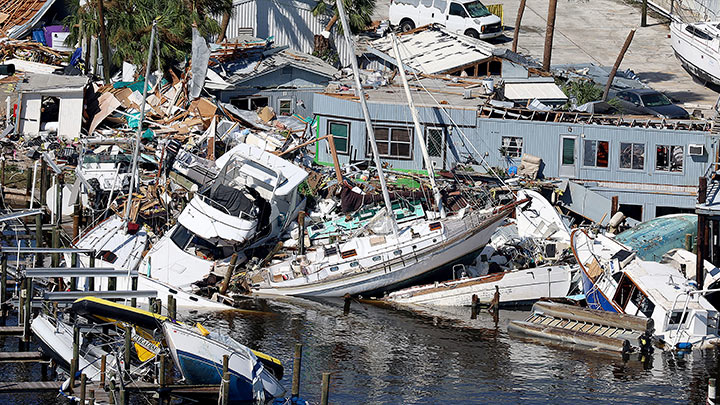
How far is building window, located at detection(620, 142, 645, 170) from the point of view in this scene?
4459cm

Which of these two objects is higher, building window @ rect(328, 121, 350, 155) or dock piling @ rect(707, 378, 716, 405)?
building window @ rect(328, 121, 350, 155)

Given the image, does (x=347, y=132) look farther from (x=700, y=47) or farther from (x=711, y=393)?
(x=711, y=393)

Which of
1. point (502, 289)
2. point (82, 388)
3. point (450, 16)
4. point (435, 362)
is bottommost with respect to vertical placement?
point (435, 362)

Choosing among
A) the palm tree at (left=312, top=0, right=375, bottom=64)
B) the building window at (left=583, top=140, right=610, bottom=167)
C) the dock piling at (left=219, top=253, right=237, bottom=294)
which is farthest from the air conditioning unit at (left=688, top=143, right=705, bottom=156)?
the palm tree at (left=312, top=0, right=375, bottom=64)

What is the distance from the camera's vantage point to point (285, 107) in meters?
54.8

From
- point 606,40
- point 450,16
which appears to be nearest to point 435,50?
point 450,16

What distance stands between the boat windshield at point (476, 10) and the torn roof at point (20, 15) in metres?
23.0

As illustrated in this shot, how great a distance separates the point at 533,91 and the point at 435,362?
65.3ft

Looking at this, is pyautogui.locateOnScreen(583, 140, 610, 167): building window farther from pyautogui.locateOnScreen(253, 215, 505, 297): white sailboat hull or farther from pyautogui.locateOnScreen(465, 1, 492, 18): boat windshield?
pyautogui.locateOnScreen(465, 1, 492, 18): boat windshield

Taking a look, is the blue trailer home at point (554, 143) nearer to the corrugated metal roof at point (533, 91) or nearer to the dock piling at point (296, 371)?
the corrugated metal roof at point (533, 91)

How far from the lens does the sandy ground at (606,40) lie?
59375 mm

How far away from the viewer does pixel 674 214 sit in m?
43.1

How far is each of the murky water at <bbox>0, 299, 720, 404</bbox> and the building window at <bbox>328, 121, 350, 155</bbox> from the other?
927 cm

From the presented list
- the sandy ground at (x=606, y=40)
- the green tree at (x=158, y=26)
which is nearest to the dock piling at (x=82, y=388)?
the green tree at (x=158, y=26)
